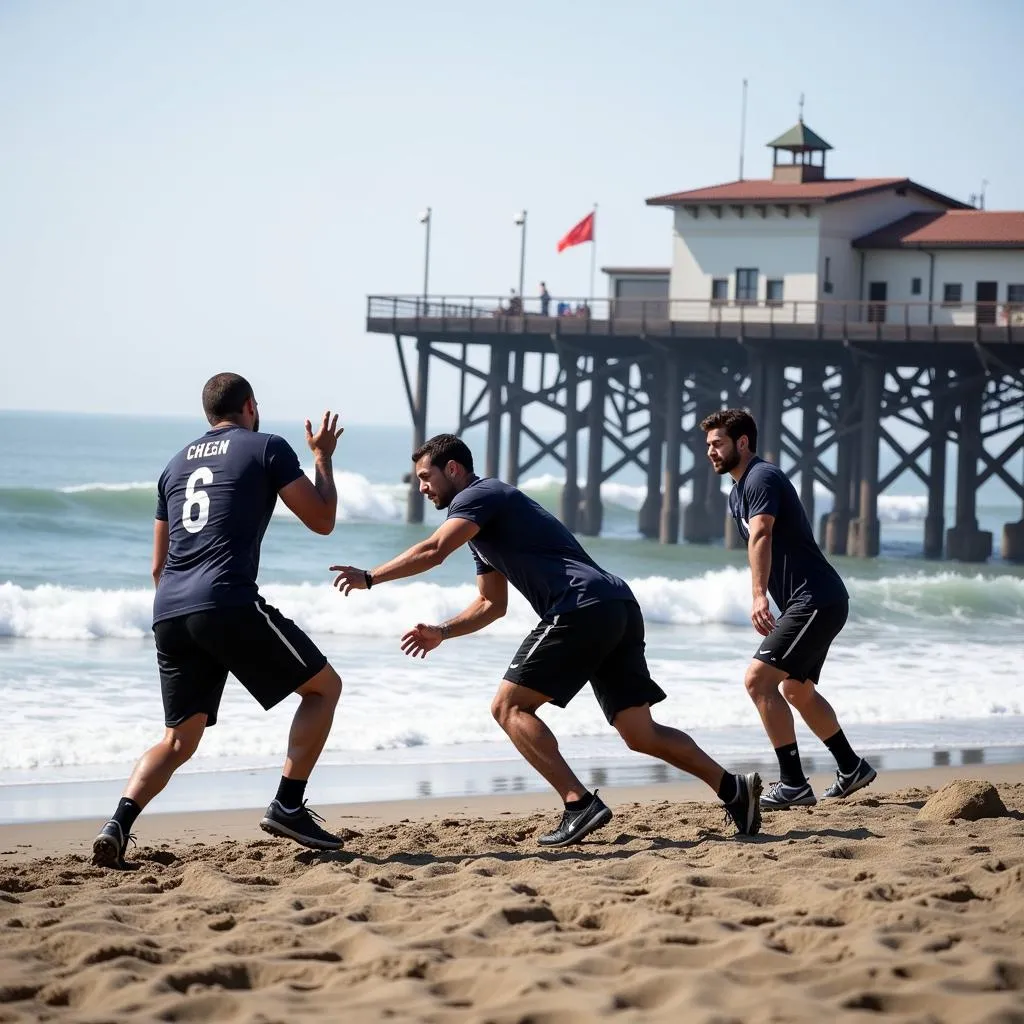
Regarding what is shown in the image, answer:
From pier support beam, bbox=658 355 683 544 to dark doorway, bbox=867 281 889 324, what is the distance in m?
3.77

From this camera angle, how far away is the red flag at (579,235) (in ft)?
113

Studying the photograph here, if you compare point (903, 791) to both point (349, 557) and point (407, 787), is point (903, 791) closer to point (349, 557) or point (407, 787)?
point (407, 787)

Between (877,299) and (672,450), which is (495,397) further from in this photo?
(877,299)

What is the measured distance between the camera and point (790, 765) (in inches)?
251

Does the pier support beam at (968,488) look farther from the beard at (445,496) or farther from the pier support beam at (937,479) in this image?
the beard at (445,496)

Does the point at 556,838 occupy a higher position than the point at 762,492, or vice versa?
the point at 762,492

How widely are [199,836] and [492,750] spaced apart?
10.7ft

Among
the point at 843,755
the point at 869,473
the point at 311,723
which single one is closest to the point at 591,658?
the point at 311,723

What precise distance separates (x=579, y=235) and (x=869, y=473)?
8.94 metres

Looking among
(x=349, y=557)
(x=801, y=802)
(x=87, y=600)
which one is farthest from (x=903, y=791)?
(x=349, y=557)

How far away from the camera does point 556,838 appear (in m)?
5.48

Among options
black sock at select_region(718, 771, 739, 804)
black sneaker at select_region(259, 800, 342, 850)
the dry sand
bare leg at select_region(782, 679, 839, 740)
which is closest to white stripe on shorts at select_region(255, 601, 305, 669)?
black sneaker at select_region(259, 800, 342, 850)

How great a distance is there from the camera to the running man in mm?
6148

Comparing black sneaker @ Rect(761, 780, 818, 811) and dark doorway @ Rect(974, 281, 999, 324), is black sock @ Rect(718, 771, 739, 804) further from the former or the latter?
dark doorway @ Rect(974, 281, 999, 324)
